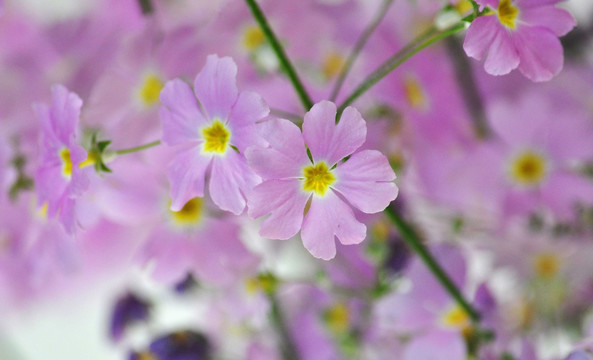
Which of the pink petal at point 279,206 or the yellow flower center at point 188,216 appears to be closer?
the pink petal at point 279,206

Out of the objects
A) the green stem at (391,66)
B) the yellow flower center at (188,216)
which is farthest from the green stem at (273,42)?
the yellow flower center at (188,216)

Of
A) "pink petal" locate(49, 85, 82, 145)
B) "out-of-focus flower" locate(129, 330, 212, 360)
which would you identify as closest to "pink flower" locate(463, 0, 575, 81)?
"pink petal" locate(49, 85, 82, 145)

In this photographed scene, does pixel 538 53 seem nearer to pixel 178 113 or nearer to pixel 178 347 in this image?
pixel 178 113

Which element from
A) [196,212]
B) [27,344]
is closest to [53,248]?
[196,212]

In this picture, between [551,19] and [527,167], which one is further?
[527,167]

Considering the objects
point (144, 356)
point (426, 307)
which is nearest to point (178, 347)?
point (144, 356)

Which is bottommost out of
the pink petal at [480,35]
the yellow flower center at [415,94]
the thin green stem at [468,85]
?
the pink petal at [480,35]

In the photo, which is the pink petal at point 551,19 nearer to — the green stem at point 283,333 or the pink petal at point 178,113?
the pink petal at point 178,113
